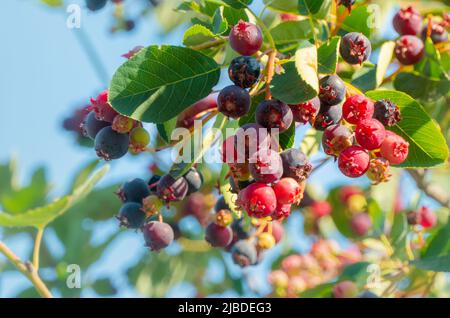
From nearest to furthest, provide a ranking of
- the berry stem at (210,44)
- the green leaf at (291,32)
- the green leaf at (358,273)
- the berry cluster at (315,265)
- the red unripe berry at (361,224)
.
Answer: the berry stem at (210,44), the green leaf at (291,32), the green leaf at (358,273), the berry cluster at (315,265), the red unripe berry at (361,224)

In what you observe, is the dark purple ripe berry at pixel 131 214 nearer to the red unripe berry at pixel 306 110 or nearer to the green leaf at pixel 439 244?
the red unripe berry at pixel 306 110

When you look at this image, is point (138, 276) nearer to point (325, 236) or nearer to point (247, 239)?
point (325, 236)

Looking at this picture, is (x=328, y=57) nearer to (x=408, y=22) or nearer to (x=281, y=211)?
(x=281, y=211)

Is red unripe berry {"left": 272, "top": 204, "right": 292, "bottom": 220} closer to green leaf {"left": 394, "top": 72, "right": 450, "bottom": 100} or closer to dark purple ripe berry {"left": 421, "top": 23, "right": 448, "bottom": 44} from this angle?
green leaf {"left": 394, "top": 72, "right": 450, "bottom": 100}

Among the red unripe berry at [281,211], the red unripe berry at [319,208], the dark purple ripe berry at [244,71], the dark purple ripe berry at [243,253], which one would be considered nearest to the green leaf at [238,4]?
the dark purple ripe berry at [244,71]

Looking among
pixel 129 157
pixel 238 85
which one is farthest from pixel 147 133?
pixel 129 157
